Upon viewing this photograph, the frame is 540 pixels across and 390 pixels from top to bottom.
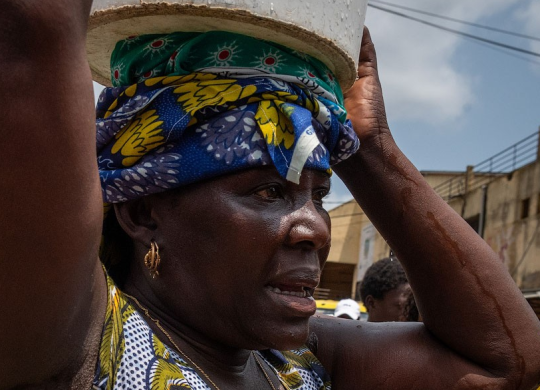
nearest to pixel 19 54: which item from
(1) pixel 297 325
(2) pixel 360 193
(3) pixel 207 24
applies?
(3) pixel 207 24

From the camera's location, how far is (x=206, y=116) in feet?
5.75

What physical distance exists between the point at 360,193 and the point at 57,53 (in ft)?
5.41

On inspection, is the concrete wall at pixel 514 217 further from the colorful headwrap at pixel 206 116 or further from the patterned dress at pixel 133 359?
the patterned dress at pixel 133 359

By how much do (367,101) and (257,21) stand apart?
0.90m

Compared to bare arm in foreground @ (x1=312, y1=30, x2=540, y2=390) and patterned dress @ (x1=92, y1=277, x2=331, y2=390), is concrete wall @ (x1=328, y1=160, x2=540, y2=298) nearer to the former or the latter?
bare arm in foreground @ (x1=312, y1=30, x2=540, y2=390)

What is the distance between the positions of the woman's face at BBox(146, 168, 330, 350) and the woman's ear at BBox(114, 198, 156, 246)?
0.08ft

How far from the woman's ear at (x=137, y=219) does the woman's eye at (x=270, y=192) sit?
29cm

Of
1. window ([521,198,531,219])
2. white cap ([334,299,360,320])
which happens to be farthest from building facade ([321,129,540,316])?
white cap ([334,299,360,320])

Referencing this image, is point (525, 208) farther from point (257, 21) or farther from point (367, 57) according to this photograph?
point (257, 21)

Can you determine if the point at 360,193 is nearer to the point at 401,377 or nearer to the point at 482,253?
the point at 482,253

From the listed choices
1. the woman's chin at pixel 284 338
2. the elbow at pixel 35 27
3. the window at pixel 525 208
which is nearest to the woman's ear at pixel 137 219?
the woman's chin at pixel 284 338

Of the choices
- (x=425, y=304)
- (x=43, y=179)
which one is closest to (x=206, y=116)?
(x=43, y=179)

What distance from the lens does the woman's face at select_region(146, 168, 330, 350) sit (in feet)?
5.70

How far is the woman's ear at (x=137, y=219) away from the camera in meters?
1.83
